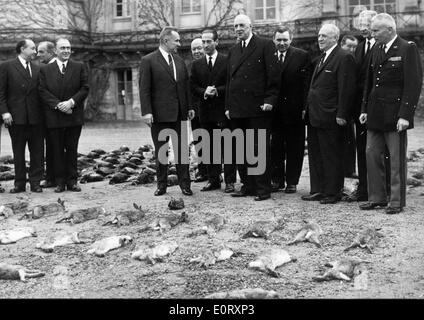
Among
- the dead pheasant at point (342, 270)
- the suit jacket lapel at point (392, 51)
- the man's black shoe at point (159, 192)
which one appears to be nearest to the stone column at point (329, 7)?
the man's black shoe at point (159, 192)

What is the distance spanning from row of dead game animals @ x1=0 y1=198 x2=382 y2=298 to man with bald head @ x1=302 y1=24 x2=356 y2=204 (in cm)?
158

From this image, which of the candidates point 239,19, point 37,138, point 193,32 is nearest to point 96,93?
point 193,32

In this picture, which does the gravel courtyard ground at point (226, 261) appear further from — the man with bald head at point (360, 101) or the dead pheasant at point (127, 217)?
the man with bald head at point (360, 101)

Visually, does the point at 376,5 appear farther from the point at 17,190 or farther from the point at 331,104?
the point at 17,190

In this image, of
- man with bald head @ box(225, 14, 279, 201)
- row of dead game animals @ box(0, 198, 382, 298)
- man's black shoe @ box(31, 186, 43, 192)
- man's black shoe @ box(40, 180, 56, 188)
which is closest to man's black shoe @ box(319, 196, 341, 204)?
man with bald head @ box(225, 14, 279, 201)

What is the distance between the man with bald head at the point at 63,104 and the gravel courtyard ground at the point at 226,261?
981 millimetres

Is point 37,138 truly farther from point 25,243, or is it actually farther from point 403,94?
point 403,94

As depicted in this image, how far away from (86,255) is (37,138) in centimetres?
447

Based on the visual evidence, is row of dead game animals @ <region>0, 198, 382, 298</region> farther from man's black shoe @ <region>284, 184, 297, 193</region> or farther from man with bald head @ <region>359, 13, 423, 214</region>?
man's black shoe @ <region>284, 184, 297, 193</region>

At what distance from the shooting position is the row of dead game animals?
228 inches

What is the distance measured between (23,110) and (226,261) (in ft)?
17.9

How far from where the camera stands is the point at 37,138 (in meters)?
10.6

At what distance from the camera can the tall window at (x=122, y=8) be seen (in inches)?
1210

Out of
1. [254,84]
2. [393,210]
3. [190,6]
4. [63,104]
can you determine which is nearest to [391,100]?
[393,210]
